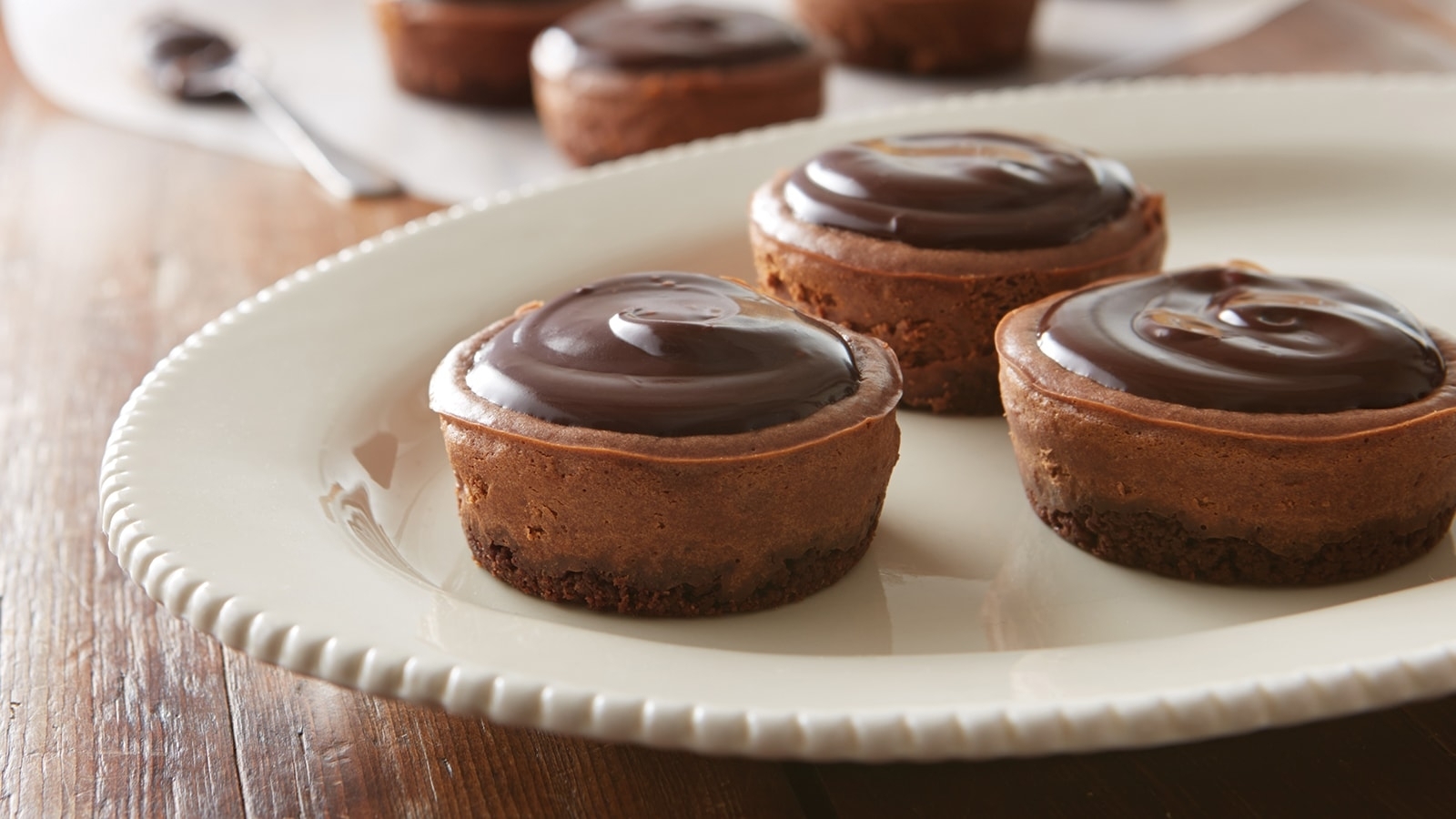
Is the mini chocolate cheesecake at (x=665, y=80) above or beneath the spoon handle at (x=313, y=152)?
above

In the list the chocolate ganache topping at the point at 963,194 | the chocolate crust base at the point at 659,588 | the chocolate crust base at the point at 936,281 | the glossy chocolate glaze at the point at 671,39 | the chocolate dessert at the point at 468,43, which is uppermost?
the chocolate ganache topping at the point at 963,194

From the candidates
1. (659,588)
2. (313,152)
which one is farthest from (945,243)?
(313,152)

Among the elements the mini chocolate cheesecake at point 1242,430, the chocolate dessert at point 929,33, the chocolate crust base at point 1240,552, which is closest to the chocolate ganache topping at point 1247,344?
the mini chocolate cheesecake at point 1242,430

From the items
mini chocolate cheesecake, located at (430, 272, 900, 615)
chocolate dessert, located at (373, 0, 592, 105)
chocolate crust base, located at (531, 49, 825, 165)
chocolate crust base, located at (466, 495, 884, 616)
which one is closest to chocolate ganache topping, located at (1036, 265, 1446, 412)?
mini chocolate cheesecake, located at (430, 272, 900, 615)

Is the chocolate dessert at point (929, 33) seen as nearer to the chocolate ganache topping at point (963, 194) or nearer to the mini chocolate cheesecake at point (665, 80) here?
the mini chocolate cheesecake at point (665, 80)

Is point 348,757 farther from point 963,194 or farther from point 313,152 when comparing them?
point 313,152

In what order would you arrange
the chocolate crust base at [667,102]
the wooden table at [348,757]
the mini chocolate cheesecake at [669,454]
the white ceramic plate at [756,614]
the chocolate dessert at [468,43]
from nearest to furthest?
1. the white ceramic plate at [756,614]
2. the wooden table at [348,757]
3. the mini chocolate cheesecake at [669,454]
4. the chocolate crust base at [667,102]
5. the chocolate dessert at [468,43]
